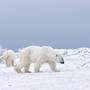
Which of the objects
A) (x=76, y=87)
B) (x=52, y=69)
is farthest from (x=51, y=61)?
(x=76, y=87)

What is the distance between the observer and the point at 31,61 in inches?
648

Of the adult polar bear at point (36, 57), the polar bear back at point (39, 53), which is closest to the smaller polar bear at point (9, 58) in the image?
the adult polar bear at point (36, 57)

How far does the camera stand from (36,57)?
16344mm

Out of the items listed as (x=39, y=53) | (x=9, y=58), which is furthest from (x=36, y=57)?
(x=9, y=58)

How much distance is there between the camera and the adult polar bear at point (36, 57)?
53.6 feet

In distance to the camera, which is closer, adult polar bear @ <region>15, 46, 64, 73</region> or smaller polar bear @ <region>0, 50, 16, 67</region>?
adult polar bear @ <region>15, 46, 64, 73</region>

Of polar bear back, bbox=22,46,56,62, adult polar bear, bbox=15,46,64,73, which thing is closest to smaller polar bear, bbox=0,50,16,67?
adult polar bear, bbox=15,46,64,73

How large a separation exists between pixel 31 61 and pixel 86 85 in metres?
7.12

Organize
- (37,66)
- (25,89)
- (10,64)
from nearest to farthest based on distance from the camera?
(25,89), (37,66), (10,64)

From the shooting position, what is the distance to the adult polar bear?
1634 cm

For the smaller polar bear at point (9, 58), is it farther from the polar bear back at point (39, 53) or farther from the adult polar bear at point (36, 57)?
the polar bear back at point (39, 53)

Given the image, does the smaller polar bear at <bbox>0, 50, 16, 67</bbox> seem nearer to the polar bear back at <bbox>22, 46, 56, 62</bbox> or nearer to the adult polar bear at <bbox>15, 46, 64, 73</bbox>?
the adult polar bear at <bbox>15, 46, 64, 73</bbox>

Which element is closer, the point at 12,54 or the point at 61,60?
the point at 61,60

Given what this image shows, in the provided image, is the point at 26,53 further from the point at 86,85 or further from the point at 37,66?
the point at 86,85
